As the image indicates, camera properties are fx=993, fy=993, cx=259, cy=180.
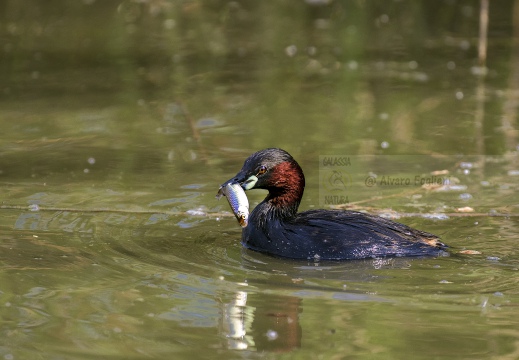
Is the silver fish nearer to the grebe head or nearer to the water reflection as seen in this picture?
the grebe head

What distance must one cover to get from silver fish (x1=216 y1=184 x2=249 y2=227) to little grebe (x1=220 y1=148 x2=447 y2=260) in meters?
0.05

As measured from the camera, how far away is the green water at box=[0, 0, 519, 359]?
603cm

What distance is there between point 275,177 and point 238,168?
6.47 feet

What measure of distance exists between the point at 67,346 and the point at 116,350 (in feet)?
0.99

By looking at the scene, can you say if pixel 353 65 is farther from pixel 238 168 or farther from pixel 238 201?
pixel 238 201

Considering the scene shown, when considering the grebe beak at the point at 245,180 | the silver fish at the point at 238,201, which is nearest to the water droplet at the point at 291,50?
the grebe beak at the point at 245,180

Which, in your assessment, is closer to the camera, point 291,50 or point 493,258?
point 493,258

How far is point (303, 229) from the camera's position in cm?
766

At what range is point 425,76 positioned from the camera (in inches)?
554

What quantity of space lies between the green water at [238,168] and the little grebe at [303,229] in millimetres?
154

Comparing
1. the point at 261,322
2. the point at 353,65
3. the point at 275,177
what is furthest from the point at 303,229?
the point at 353,65

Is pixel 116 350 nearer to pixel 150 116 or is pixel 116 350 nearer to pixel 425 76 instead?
pixel 150 116

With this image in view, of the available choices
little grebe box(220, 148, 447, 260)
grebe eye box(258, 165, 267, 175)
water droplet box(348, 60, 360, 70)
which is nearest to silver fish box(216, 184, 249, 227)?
little grebe box(220, 148, 447, 260)

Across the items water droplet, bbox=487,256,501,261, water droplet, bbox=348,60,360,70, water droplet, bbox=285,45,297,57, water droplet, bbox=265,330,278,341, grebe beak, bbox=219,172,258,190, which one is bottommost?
water droplet, bbox=265,330,278,341
